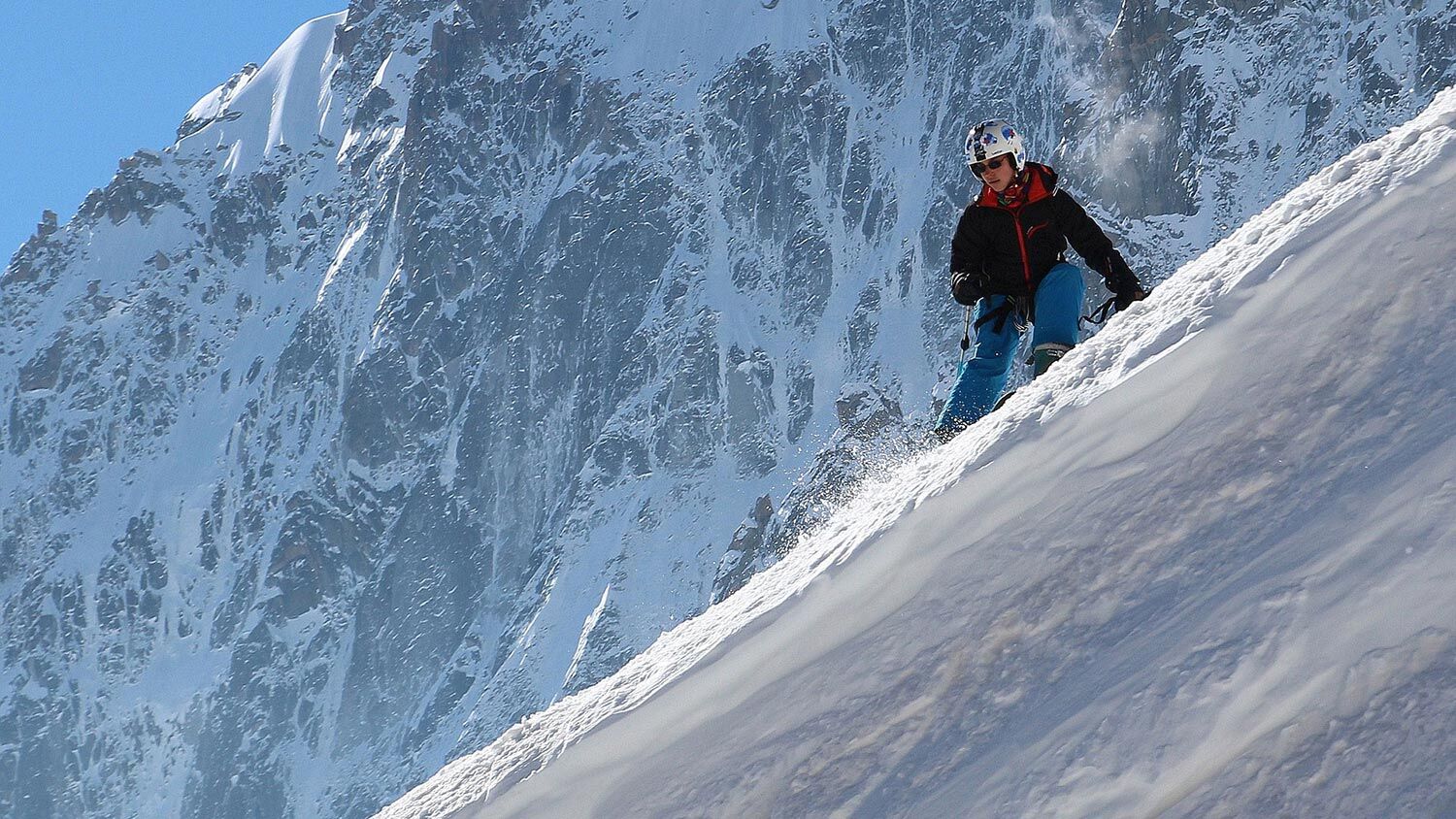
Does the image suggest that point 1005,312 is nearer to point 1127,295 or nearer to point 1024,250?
point 1024,250

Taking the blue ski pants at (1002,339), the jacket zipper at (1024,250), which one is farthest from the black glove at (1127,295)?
the jacket zipper at (1024,250)

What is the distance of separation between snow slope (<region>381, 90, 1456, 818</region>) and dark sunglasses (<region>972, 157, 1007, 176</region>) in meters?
3.80

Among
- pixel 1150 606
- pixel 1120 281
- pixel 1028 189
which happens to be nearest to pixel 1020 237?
pixel 1028 189

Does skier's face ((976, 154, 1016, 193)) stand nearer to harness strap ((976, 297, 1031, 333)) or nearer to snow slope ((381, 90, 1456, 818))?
harness strap ((976, 297, 1031, 333))

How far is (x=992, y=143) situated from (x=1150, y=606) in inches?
200

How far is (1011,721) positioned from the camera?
2.90 metres

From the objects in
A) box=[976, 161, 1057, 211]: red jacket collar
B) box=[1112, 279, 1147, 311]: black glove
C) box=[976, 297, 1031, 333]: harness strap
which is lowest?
box=[1112, 279, 1147, 311]: black glove

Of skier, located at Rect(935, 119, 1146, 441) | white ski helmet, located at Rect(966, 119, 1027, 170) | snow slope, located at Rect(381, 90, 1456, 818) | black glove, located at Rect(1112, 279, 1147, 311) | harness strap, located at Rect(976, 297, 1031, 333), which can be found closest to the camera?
snow slope, located at Rect(381, 90, 1456, 818)

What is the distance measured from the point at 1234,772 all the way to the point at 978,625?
0.67 meters

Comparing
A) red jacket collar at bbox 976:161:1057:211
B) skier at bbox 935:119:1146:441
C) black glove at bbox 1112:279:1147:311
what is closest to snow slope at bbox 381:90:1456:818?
black glove at bbox 1112:279:1147:311

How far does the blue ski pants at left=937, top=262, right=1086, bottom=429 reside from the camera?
7.26 metres

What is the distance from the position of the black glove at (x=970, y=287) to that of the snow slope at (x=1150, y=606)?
381 cm

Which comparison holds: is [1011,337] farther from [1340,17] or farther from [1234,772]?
[1340,17]

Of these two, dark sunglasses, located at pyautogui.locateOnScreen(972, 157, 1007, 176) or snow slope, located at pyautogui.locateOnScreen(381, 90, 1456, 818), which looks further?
dark sunglasses, located at pyautogui.locateOnScreen(972, 157, 1007, 176)
